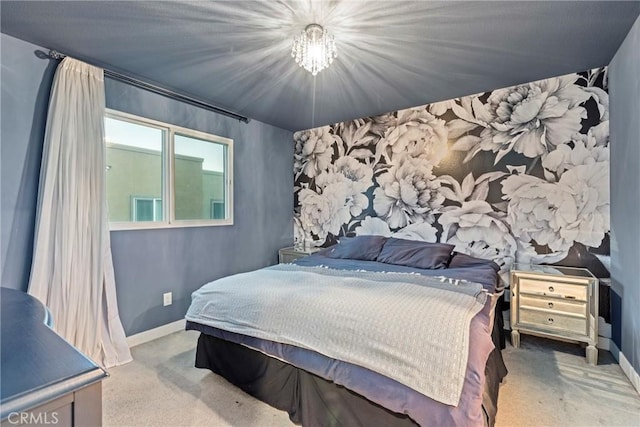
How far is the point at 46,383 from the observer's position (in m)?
0.59

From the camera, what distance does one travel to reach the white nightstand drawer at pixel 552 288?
2.39 meters

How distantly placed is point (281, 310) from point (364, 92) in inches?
88.6

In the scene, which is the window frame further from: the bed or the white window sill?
the bed

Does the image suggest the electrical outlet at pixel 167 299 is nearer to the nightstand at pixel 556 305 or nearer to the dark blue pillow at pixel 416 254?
the dark blue pillow at pixel 416 254

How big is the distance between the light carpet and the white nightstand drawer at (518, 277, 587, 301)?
0.50 metres

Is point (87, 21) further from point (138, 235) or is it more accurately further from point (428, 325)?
point (428, 325)

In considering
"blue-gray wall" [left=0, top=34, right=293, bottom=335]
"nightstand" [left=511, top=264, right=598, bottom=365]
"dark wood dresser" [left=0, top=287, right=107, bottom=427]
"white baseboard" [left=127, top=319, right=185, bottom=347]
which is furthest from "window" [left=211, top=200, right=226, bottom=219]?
"nightstand" [left=511, top=264, right=598, bottom=365]

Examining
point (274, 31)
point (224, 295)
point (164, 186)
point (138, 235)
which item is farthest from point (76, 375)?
point (164, 186)

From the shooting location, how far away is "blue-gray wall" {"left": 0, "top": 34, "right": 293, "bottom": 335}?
2.10 m

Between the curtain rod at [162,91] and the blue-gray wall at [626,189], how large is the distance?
134 inches

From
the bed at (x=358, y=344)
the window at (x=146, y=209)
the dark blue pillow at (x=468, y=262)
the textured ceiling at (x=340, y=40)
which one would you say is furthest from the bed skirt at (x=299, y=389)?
the textured ceiling at (x=340, y=40)

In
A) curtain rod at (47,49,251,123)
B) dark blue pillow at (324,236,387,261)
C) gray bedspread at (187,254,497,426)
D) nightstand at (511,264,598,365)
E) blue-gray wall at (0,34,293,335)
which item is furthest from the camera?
dark blue pillow at (324,236,387,261)

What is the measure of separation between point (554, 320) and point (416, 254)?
117 cm

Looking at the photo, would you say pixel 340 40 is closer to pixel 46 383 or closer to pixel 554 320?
pixel 46 383
